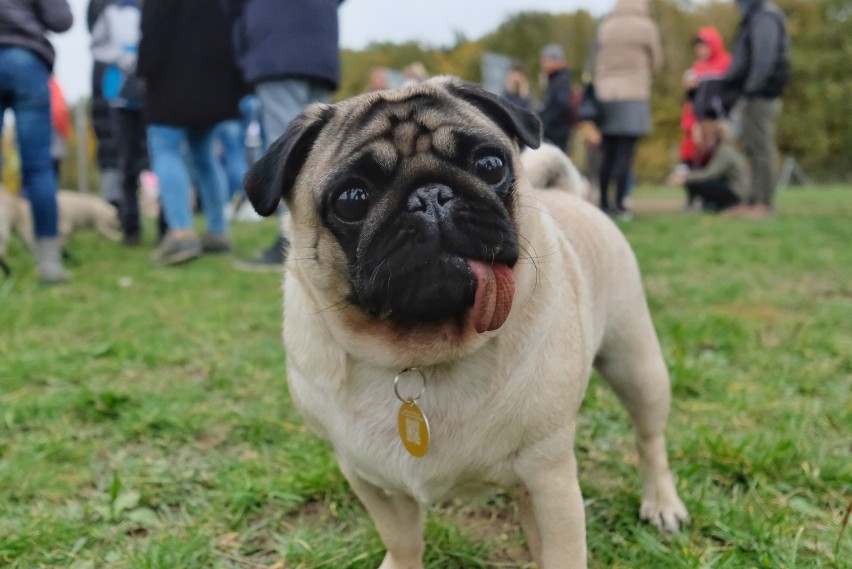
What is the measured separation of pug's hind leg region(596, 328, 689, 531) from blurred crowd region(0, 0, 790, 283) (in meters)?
1.14

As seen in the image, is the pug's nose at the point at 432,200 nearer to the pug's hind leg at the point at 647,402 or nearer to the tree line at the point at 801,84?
the pug's hind leg at the point at 647,402

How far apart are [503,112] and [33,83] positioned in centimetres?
427

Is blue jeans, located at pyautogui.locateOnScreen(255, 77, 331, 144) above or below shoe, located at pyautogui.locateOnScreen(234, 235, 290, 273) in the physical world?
above

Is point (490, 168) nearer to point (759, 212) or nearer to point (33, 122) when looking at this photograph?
point (33, 122)

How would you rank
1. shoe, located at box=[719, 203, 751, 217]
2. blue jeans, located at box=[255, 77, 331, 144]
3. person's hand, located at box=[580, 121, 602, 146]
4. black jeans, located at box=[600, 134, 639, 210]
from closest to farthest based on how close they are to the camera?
blue jeans, located at box=[255, 77, 331, 144]
black jeans, located at box=[600, 134, 639, 210]
shoe, located at box=[719, 203, 751, 217]
person's hand, located at box=[580, 121, 602, 146]

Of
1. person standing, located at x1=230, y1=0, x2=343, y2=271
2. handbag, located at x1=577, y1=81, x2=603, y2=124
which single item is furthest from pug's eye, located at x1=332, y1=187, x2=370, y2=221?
handbag, located at x1=577, y1=81, x2=603, y2=124

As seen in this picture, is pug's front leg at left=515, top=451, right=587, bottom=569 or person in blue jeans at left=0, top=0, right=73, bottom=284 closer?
pug's front leg at left=515, top=451, right=587, bottom=569

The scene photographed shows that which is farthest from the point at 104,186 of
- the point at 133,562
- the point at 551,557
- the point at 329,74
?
the point at 551,557

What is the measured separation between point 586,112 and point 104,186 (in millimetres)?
6356

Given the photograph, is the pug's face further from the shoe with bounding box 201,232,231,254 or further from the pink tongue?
the shoe with bounding box 201,232,231,254

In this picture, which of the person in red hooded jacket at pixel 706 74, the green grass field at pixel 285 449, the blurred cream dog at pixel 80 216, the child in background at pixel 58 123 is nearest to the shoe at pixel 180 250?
the green grass field at pixel 285 449

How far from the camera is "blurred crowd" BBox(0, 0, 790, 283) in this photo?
193 inches

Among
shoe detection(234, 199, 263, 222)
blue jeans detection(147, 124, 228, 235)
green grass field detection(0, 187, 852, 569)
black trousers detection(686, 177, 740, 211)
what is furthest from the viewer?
shoe detection(234, 199, 263, 222)

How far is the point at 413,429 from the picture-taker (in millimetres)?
1637
